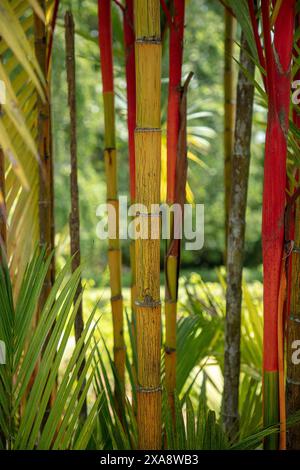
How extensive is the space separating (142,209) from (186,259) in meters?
5.92

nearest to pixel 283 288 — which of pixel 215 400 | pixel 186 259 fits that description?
pixel 215 400

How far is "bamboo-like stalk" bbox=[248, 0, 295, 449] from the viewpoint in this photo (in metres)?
0.69

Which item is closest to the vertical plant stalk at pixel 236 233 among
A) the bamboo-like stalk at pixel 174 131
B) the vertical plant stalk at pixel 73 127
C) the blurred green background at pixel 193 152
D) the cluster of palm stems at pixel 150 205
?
the cluster of palm stems at pixel 150 205

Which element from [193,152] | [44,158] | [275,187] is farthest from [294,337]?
[193,152]

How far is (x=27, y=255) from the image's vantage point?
1048 millimetres

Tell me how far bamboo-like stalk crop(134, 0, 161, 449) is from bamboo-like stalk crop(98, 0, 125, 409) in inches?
6.6

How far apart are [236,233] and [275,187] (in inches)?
11.9

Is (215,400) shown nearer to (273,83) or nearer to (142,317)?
(142,317)

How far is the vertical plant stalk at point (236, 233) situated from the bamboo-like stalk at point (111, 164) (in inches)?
7.2

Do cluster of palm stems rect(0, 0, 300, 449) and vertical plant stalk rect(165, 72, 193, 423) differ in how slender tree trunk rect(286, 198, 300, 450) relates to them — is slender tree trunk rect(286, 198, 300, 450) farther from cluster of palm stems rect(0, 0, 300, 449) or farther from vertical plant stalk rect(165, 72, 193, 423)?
vertical plant stalk rect(165, 72, 193, 423)

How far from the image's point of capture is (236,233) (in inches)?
39.4

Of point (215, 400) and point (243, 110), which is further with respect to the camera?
point (215, 400)

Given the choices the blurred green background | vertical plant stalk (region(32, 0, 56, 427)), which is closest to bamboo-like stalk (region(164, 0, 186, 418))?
vertical plant stalk (region(32, 0, 56, 427))

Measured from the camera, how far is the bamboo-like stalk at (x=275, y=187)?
0.69m
